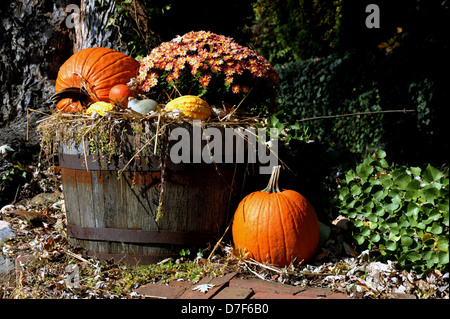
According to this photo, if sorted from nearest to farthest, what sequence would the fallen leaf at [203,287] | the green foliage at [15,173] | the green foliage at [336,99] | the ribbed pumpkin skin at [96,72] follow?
the fallen leaf at [203,287], the ribbed pumpkin skin at [96,72], the green foliage at [15,173], the green foliage at [336,99]

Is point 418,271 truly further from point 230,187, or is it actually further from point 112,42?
point 112,42

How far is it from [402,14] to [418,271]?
6313 millimetres

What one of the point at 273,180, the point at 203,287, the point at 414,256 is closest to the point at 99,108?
the point at 273,180

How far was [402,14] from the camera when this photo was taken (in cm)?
729

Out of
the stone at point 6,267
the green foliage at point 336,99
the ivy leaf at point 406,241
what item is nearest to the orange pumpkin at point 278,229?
the ivy leaf at point 406,241

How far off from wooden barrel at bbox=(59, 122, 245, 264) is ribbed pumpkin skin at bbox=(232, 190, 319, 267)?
24cm

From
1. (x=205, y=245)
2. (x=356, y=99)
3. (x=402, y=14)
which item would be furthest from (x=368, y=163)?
(x=402, y=14)

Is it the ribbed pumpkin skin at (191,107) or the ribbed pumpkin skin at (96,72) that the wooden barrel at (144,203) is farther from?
the ribbed pumpkin skin at (96,72)

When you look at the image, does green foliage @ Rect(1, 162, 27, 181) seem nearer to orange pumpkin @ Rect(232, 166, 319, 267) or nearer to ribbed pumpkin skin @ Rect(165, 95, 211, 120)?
ribbed pumpkin skin @ Rect(165, 95, 211, 120)

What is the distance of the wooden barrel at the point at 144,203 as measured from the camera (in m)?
2.44

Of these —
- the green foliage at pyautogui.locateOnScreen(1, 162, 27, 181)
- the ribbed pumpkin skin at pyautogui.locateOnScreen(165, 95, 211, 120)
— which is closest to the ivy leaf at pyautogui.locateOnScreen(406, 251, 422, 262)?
the ribbed pumpkin skin at pyautogui.locateOnScreen(165, 95, 211, 120)

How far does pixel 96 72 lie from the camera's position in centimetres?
305

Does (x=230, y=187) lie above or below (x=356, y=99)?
below

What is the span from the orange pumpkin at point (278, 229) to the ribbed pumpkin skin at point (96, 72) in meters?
1.37
